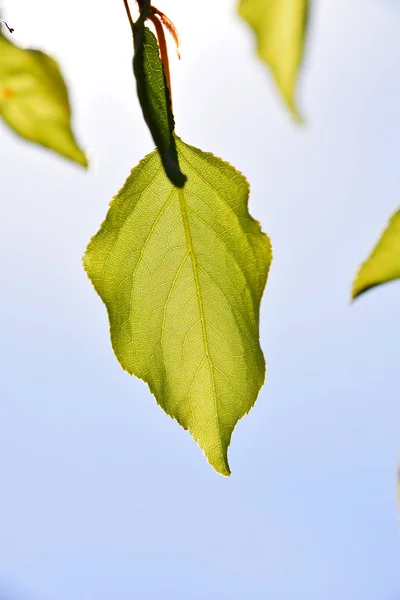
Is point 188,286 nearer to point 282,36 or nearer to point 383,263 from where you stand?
point 383,263

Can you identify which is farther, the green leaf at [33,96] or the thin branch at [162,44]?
the thin branch at [162,44]

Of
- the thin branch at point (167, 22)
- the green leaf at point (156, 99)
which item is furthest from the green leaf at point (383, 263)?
the thin branch at point (167, 22)

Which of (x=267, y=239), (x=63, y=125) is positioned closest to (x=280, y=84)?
(x=63, y=125)

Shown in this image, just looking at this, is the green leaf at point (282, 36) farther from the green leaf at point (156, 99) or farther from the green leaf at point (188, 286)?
the green leaf at point (188, 286)

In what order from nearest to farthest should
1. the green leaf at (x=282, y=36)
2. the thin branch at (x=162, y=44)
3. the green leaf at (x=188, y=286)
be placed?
Result: the green leaf at (x=282, y=36), the thin branch at (x=162, y=44), the green leaf at (x=188, y=286)

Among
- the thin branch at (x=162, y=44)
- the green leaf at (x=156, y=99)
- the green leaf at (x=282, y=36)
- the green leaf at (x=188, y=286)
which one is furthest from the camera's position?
the green leaf at (x=188, y=286)

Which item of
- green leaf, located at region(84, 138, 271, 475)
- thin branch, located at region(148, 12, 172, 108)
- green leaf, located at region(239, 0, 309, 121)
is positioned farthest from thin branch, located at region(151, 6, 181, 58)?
green leaf, located at region(239, 0, 309, 121)

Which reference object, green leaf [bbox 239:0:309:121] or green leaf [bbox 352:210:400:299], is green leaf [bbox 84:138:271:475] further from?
green leaf [bbox 239:0:309:121]

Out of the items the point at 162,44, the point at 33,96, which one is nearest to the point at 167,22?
the point at 162,44
